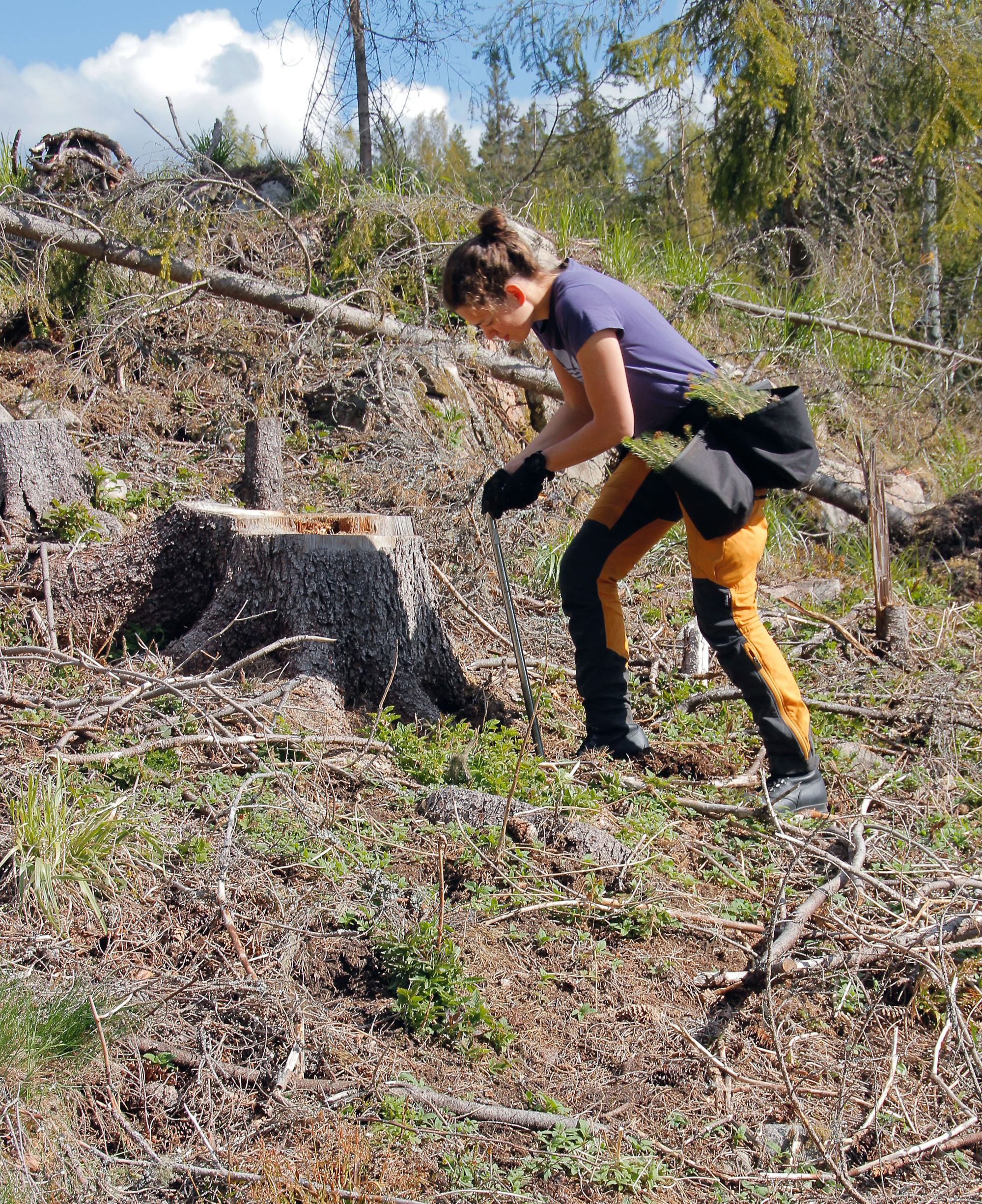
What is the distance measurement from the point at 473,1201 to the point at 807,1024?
1006 mm

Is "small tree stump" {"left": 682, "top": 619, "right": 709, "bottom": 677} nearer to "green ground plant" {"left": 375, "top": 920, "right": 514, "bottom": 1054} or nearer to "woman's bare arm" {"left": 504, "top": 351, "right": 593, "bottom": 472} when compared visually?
"woman's bare arm" {"left": 504, "top": 351, "right": 593, "bottom": 472}

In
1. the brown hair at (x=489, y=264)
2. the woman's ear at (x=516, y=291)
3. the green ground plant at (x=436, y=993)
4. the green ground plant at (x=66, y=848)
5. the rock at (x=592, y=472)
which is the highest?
the brown hair at (x=489, y=264)

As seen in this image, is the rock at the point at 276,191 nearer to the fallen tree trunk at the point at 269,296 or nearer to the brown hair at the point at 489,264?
the fallen tree trunk at the point at 269,296

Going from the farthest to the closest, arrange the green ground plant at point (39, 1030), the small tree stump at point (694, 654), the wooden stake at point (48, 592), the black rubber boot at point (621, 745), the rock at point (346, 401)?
the rock at point (346, 401)
the small tree stump at point (694, 654)
the wooden stake at point (48, 592)
the black rubber boot at point (621, 745)
the green ground plant at point (39, 1030)

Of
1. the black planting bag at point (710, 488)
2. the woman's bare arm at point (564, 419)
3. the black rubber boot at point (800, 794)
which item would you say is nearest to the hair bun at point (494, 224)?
the woman's bare arm at point (564, 419)

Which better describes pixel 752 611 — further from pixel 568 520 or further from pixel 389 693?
pixel 568 520

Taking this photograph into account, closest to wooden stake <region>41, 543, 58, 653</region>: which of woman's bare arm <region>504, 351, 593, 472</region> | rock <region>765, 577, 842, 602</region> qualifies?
woman's bare arm <region>504, 351, 593, 472</region>

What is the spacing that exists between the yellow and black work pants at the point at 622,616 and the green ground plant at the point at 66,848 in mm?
1777

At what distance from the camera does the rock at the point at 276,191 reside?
851cm

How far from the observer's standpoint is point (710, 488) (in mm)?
2910

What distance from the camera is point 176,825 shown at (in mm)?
2607

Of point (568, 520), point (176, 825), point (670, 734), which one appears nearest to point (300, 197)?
point (568, 520)

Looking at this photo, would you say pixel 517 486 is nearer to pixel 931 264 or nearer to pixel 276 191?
pixel 276 191

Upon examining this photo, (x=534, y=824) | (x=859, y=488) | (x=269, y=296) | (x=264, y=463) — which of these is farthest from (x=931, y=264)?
(x=534, y=824)
